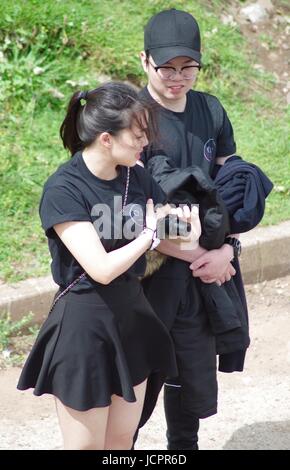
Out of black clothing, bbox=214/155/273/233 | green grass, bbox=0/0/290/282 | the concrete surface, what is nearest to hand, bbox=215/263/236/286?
black clothing, bbox=214/155/273/233

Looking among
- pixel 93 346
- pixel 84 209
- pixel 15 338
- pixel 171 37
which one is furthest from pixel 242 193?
pixel 15 338

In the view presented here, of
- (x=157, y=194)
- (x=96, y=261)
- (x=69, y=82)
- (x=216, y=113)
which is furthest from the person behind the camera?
(x=69, y=82)

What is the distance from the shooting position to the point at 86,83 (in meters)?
6.45

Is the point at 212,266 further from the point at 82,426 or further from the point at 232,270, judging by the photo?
the point at 82,426

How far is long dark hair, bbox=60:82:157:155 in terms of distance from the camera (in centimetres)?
306

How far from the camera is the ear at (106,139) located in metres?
3.06

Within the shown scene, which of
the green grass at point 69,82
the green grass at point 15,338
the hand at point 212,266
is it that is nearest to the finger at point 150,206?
the hand at point 212,266

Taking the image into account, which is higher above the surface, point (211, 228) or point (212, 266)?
point (211, 228)

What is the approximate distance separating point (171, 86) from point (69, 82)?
3.11m

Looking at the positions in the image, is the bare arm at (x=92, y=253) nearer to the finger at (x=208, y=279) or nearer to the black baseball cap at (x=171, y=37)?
the finger at (x=208, y=279)

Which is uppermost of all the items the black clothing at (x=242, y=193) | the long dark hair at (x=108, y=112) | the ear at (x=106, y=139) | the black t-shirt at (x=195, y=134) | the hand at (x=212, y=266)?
the long dark hair at (x=108, y=112)

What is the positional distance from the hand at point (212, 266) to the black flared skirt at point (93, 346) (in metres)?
0.36

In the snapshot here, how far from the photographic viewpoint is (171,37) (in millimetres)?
3459
